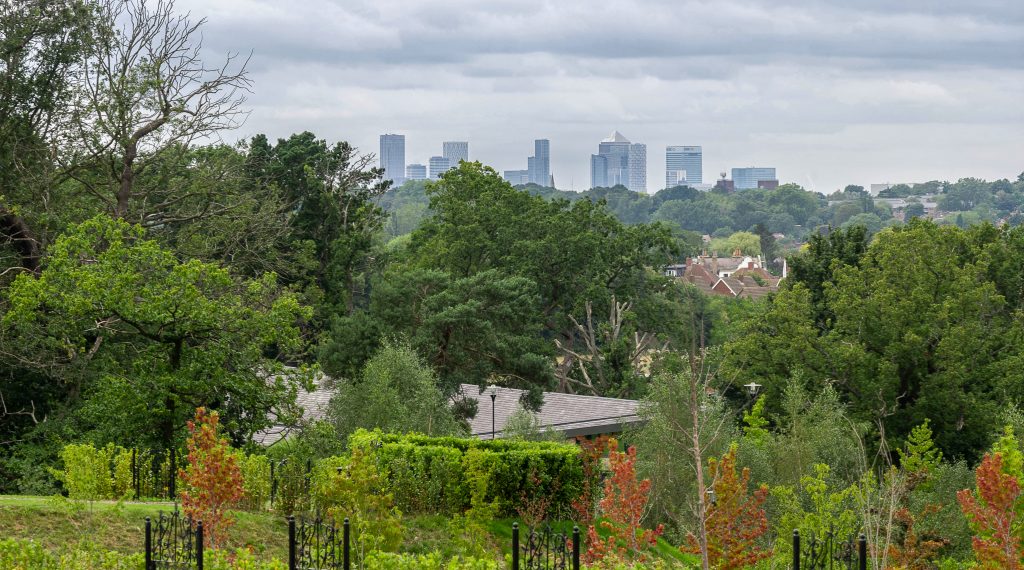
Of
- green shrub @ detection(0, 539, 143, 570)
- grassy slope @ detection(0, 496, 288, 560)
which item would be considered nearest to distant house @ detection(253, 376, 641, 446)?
grassy slope @ detection(0, 496, 288, 560)

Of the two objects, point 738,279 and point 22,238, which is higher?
point 22,238

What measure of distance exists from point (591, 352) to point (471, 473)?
98.8 feet

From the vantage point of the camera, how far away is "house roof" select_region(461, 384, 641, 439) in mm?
34750

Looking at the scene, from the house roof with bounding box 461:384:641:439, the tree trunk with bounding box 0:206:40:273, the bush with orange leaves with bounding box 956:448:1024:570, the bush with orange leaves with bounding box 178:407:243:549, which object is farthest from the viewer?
the house roof with bounding box 461:384:641:439

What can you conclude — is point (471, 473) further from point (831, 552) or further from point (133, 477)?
point (831, 552)

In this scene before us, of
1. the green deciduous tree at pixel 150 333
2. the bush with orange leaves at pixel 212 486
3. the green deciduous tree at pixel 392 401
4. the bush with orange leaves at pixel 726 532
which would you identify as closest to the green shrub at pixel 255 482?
the green deciduous tree at pixel 150 333

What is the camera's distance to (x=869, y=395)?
1363 inches

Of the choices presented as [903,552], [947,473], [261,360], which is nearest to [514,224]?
[947,473]

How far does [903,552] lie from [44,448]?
15477mm

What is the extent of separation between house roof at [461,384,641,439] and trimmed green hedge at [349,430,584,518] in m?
13.6

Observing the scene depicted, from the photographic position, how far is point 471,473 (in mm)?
17453

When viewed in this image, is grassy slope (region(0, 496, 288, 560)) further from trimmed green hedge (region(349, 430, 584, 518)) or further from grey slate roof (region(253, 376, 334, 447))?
grey slate roof (region(253, 376, 334, 447))

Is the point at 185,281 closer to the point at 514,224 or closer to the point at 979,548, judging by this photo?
the point at 979,548

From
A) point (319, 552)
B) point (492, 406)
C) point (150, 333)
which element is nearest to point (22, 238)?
point (150, 333)
